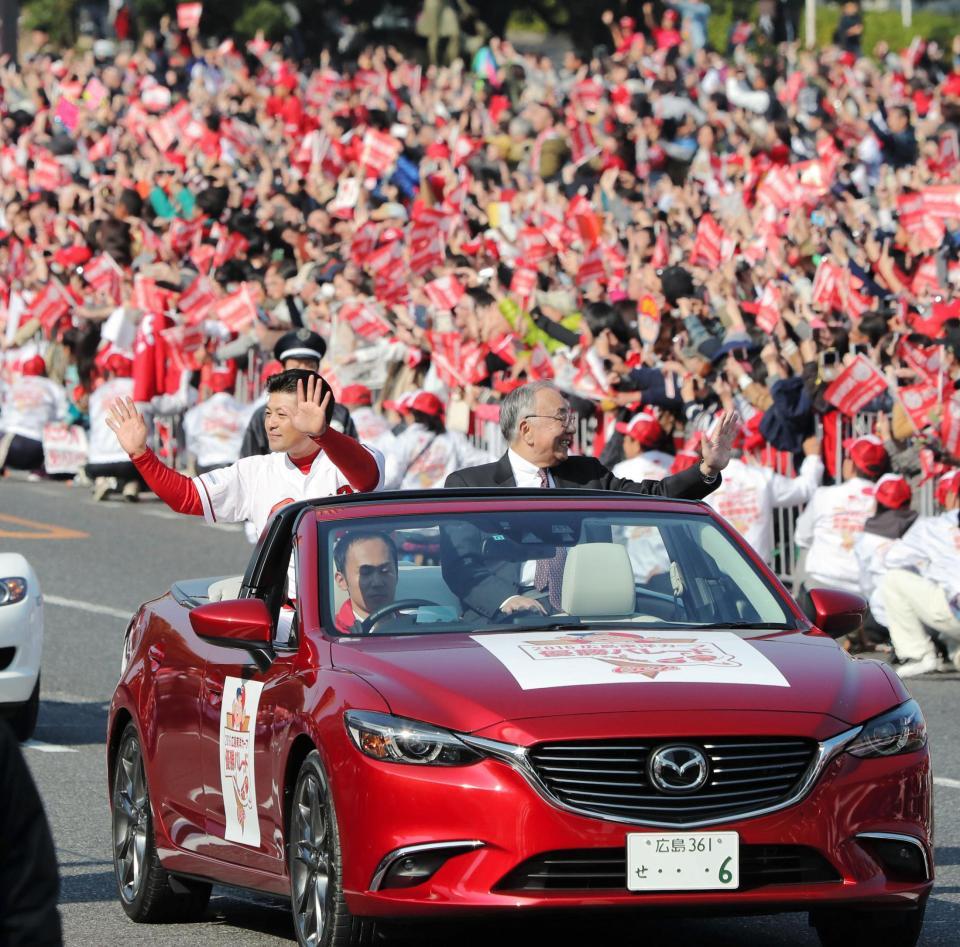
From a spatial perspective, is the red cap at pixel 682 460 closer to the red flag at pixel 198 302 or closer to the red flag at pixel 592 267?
the red flag at pixel 592 267

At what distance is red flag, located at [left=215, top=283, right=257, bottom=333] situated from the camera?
73.5 feet

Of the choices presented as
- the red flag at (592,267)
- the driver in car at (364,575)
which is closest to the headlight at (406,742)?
the driver in car at (364,575)

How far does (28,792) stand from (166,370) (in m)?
20.1

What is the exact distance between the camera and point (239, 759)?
7.57m

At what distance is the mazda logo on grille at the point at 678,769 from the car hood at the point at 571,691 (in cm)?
11

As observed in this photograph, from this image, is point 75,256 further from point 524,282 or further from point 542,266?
point 524,282

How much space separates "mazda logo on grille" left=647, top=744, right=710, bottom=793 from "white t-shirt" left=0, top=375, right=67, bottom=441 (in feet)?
64.5

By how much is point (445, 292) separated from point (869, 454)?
6830 millimetres

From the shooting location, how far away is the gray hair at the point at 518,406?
976 cm

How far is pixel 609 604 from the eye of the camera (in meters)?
7.57

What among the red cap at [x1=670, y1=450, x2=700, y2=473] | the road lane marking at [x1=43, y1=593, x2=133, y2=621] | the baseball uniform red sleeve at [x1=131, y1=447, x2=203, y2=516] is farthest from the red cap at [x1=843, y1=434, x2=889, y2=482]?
the baseball uniform red sleeve at [x1=131, y1=447, x2=203, y2=516]

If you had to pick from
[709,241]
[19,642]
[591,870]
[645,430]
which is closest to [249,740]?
[591,870]

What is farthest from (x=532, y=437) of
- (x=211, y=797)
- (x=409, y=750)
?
(x=409, y=750)

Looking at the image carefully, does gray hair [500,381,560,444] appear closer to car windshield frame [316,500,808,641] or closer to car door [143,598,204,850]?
car windshield frame [316,500,808,641]
